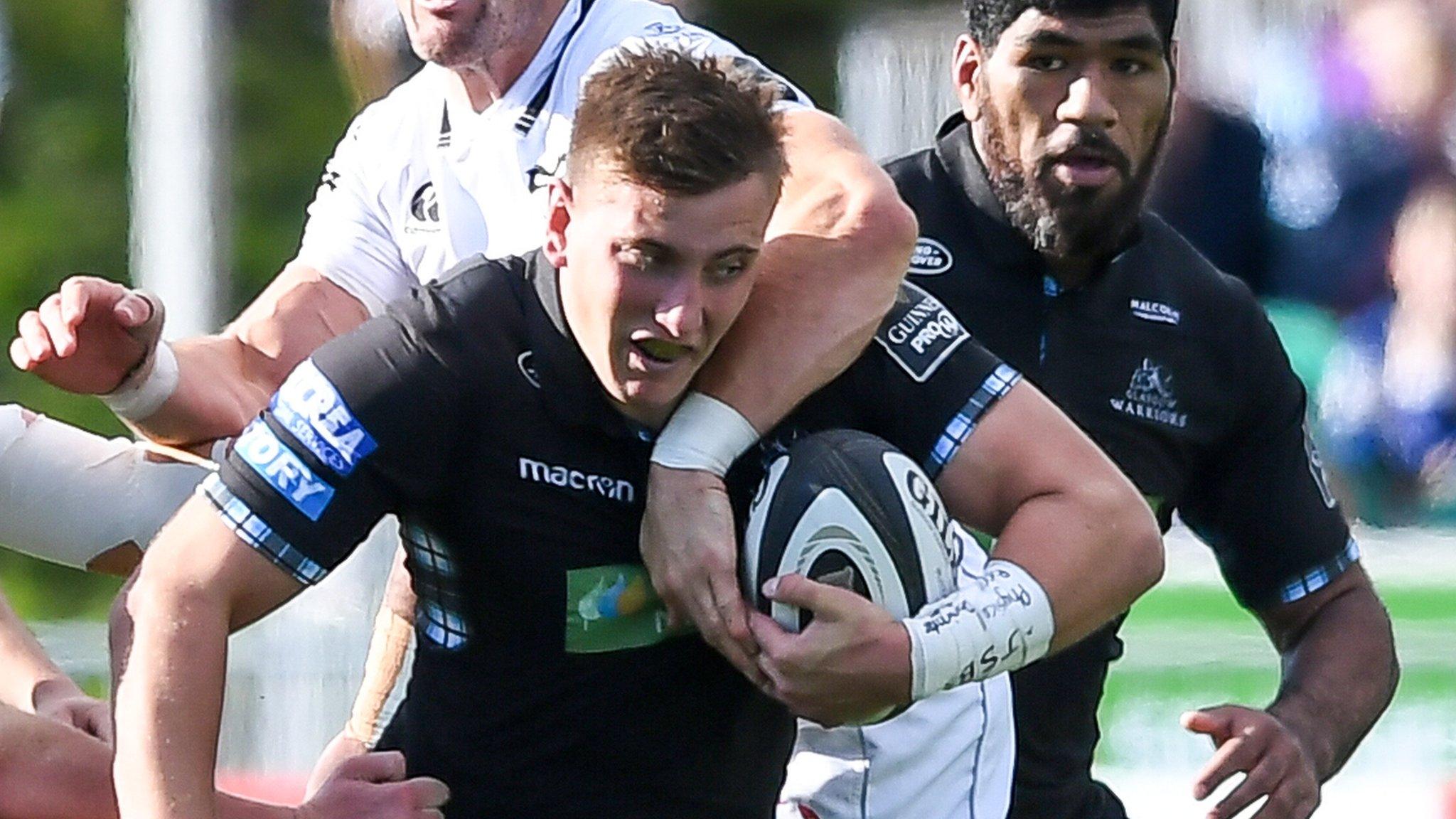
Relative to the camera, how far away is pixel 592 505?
10.9ft

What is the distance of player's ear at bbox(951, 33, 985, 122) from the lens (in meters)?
4.30

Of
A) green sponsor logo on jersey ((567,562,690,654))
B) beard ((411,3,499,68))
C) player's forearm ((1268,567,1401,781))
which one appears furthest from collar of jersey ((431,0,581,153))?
player's forearm ((1268,567,1401,781))

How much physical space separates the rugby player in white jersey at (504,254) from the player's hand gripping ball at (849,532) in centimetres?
5

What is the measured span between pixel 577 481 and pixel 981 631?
538 mm

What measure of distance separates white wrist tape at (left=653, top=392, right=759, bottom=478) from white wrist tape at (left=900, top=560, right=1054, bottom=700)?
298 mm

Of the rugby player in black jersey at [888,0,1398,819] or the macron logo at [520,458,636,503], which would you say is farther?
the rugby player in black jersey at [888,0,1398,819]

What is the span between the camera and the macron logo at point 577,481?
328cm

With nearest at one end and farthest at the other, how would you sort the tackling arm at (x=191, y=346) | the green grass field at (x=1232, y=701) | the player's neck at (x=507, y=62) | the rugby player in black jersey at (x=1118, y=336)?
the tackling arm at (x=191, y=346)
the player's neck at (x=507, y=62)
the rugby player in black jersey at (x=1118, y=336)
the green grass field at (x=1232, y=701)

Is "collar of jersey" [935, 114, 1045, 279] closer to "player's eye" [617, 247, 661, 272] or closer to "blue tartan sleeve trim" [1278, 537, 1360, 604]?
"blue tartan sleeve trim" [1278, 537, 1360, 604]

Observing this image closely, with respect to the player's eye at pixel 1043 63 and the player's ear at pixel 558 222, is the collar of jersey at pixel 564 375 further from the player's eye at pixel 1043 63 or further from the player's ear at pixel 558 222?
the player's eye at pixel 1043 63

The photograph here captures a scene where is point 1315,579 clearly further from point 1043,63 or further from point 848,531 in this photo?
point 848,531

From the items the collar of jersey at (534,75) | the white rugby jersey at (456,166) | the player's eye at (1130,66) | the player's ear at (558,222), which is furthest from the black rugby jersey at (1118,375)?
the player's ear at (558,222)

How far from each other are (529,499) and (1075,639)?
704mm

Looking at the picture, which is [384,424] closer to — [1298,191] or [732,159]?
[732,159]
